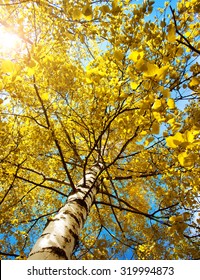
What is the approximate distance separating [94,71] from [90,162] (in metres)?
3.52

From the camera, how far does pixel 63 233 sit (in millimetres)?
1840

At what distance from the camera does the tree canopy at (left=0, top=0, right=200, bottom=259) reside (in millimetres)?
1433

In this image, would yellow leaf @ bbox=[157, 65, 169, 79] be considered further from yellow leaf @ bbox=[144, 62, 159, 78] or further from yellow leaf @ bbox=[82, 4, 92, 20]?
yellow leaf @ bbox=[82, 4, 92, 20]

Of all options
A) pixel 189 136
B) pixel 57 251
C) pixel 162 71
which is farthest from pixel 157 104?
pixel 57 251

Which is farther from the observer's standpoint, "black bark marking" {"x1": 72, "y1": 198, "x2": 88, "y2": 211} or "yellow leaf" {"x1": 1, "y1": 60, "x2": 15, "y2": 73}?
"black bark marking" {"x1": 72, "y1": 198, "x2": 88, "y2": 211}

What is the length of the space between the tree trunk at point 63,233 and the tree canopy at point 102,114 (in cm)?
29

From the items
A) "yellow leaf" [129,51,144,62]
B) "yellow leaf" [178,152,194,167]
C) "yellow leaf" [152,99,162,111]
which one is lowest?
"yellow leaf" [178,152,194,167]

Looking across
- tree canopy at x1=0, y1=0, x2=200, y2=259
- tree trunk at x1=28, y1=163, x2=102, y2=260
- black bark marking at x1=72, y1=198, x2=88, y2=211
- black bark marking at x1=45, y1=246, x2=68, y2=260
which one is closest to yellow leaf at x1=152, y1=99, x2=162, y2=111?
tree canopy at x1=0, y1=0, x2=200, y2=259

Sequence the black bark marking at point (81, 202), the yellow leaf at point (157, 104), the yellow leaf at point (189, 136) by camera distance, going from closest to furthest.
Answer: the yellow leaf at point (189, 136) < the yellow leaf at point (157, 104) < the black bark marking at point (81, 202)

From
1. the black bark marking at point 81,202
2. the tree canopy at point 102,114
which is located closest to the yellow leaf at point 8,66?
the tree canopy at point 102,114

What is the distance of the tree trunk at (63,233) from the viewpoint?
159 centimetres

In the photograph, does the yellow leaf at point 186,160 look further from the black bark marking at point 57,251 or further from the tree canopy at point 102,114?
the black bark marking at point 57,251

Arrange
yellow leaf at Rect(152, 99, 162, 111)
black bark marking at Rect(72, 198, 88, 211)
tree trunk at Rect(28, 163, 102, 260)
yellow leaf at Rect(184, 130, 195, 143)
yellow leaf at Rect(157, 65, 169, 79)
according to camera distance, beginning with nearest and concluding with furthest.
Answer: yellow leaf at Rect(184, 130, 195, 143), yellow leaf at Rect(157, 65, 169, 79), yellow leaf at Rect(152, 99, 162, 111), tree trunk at Rect(28, 163, 102, 260), black bark marking at Rect(72, 198, 88, 211)

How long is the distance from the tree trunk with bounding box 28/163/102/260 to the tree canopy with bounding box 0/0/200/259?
0.29 m
